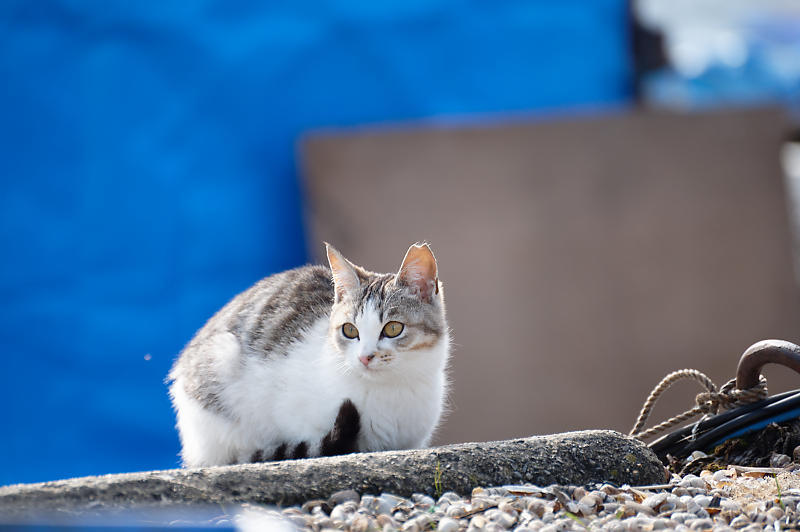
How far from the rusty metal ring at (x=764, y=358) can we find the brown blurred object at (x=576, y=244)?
94.6 inches

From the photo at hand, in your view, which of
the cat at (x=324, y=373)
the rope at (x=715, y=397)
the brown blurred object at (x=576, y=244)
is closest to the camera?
the rope at (x=715, y=397)

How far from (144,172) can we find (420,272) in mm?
2311

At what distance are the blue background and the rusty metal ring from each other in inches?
106

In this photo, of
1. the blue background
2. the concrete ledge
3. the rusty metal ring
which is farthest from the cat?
the blue background

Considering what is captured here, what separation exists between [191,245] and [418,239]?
110 cm

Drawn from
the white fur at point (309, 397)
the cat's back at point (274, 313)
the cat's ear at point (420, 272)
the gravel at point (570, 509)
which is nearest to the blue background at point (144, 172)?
the cat's back at point (274, 313)

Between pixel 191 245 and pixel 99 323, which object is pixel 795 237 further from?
pixel 99 323

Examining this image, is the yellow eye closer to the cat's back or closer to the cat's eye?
the cat's eye

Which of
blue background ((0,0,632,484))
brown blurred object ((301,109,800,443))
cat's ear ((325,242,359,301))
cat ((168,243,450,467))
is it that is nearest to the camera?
cat ((168,243,450,467))

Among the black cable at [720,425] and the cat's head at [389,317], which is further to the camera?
the cat's head at [389,317]

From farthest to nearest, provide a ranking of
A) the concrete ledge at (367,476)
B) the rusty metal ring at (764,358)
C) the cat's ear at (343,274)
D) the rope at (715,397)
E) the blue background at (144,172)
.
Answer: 1. the blue background at (144,172)
2. the cat's ear at (343,274)
3. the rope at (715,397)
4. the rusty metal ring at (764,358)
5. the concrete ledge at (367,476)

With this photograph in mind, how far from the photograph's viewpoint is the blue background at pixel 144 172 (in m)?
3.80

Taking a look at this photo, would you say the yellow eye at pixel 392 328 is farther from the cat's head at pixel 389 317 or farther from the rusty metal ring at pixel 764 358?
the rusty metal ring at pixel 764 358

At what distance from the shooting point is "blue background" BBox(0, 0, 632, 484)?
12.5ft
